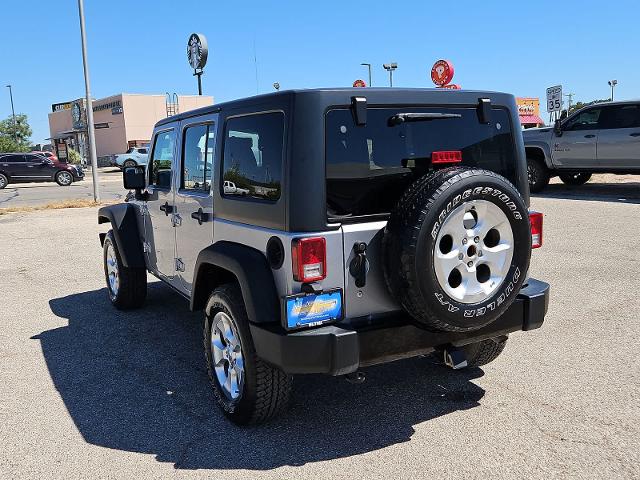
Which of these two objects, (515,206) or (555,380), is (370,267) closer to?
(515,206)

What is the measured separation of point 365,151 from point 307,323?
37.2 inches

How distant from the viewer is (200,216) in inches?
155

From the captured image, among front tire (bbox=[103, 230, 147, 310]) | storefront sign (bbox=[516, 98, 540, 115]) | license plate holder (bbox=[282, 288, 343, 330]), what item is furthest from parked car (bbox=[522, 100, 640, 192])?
storefront sign (bbox=[516, 98, 540, 115])

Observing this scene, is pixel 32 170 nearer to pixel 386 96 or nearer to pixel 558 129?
pixel 558 129

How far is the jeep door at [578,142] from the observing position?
13352mm

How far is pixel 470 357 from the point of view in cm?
405

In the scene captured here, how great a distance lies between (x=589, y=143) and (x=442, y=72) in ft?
12.4

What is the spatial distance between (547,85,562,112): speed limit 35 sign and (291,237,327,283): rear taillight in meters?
18.2

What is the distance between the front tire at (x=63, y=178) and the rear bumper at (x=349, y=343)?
26031 mm

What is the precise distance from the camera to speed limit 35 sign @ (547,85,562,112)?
61.7 feet

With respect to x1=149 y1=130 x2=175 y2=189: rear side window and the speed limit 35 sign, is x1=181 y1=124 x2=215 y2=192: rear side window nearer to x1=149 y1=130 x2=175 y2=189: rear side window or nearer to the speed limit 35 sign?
A: x1=149 y1=130 x2=175 y2=189: rear side window

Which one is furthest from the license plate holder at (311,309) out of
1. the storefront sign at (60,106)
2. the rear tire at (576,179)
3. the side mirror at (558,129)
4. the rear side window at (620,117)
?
the storefront sign at (60,106)

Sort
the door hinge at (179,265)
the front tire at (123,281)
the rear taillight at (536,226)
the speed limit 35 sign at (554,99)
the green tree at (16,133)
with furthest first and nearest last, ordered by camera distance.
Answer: the green tree at (16,133) < the speed limit 35 sign at (554,99) < the front tire at (123,281) < the door hinge at (179,265) < the rear taillight at (536,226)

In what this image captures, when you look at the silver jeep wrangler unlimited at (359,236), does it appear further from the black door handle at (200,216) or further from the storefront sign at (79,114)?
the storefront sign at (79,114)
